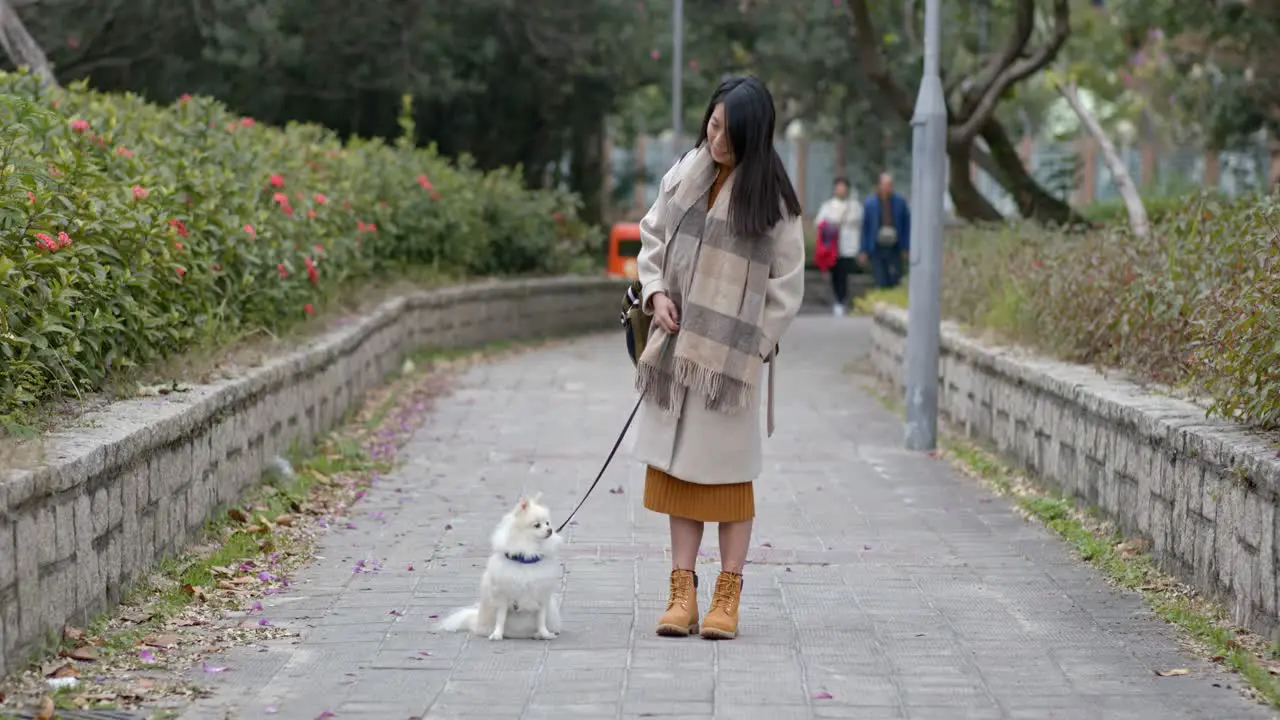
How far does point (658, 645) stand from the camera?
645cm

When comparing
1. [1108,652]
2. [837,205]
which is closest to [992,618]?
[1108,652]

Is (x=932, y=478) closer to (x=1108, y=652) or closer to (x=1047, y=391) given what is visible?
(x=1047, y=391)

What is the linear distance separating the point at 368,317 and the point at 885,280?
35.0 feet

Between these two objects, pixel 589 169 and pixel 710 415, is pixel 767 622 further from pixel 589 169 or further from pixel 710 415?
pixel 589 169

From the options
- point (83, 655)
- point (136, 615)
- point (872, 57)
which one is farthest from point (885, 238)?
point (83, 655)

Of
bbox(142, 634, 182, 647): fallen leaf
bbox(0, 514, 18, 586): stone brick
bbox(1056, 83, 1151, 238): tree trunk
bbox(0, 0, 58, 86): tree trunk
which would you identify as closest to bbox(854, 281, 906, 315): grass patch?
bbox(1056, 83, 1151, 238): tree trunk

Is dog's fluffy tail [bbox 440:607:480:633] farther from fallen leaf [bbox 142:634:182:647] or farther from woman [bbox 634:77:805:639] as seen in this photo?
fallen leaf [bbox 142:634:182:647]

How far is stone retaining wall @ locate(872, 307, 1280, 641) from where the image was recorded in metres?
6.54

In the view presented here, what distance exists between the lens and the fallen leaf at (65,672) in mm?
5707

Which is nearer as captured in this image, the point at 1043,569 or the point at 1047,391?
the point at 1043,569

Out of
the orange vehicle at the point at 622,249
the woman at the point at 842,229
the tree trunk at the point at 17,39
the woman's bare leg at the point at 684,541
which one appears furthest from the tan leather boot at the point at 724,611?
the orange vehicle at the point at 622,249

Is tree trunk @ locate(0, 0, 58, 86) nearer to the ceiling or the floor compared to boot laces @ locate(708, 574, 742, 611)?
nearer to the ceiling

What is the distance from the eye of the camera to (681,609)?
21.6ft

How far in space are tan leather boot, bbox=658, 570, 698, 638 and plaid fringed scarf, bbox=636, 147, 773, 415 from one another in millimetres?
603
